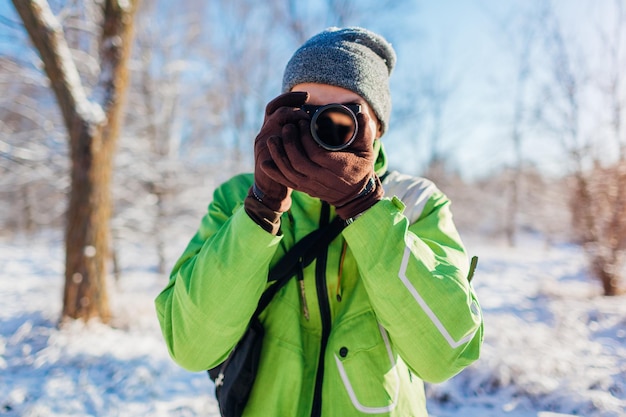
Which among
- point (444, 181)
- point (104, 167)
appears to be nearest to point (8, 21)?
point (104, 167)

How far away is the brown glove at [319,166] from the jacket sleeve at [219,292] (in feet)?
0.46

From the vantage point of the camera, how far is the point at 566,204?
6.07m

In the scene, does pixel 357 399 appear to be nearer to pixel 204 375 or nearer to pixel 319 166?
pixel 319 166

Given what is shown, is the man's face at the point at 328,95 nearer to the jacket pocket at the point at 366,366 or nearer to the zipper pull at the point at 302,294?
the zipper pull at the point at 302,294

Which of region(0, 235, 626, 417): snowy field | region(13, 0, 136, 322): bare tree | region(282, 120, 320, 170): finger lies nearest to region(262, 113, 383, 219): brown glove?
region(282, 120, 320, 170): finger

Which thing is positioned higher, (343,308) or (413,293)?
(413,293)

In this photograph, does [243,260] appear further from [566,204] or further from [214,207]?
[566,204]

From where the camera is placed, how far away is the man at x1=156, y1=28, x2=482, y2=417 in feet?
2.63

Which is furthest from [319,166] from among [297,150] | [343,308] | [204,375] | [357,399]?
[204,375]

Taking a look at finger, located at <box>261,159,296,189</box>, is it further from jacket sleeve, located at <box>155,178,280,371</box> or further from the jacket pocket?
the jacket pocket

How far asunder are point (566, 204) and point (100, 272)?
22.5ft

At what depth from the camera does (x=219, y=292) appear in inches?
32.8

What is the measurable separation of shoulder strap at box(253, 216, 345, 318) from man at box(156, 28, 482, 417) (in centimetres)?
2

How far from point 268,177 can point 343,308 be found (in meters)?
0.41
